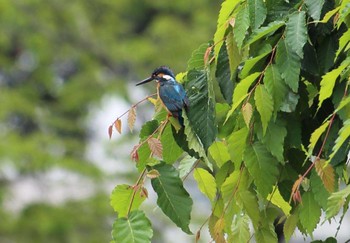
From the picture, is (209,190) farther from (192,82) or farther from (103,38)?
(103,38)

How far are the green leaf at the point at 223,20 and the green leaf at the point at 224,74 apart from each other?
0.09ft

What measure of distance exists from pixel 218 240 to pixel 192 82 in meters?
0.39

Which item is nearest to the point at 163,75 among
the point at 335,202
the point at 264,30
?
the point at 264,30

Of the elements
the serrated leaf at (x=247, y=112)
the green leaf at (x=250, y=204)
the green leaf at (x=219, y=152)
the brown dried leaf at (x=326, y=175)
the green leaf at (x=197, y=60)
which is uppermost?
the green leaf at (x=197, y=60)

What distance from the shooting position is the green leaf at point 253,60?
2.24 m

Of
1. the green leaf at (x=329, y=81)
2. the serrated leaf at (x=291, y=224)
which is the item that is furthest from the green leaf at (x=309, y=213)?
the green leaf at (x=329, y=81)

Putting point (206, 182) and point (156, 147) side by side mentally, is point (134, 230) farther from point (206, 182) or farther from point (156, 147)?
point (206, 182)

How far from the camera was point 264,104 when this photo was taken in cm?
219

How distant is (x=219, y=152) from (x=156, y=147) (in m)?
0.33

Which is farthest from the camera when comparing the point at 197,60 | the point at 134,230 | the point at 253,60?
the point at 197,60

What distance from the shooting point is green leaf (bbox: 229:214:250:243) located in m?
2.33

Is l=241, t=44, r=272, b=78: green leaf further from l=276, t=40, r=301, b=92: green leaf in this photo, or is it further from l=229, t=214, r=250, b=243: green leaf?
l=229, t=214, r=250, b=243: green leaf

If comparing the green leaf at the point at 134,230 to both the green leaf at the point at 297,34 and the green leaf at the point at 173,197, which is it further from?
the green leaf at the point at 297,34

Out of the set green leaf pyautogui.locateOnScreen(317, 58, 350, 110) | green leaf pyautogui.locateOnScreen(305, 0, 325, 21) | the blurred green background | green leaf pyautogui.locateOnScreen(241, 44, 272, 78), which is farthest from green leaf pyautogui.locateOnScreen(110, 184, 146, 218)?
the blurred green background
